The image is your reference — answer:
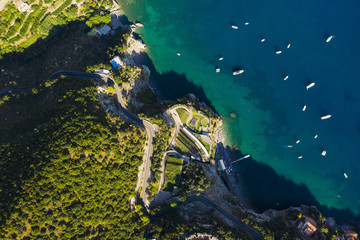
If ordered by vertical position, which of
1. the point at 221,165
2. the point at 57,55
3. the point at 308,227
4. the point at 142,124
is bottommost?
the point at 308,227

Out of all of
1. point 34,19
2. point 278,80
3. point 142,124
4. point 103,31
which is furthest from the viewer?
point 278,80

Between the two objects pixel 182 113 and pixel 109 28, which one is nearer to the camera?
pixel 182 113

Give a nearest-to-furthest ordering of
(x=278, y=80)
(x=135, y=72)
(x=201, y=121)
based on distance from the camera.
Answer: (x=201, y=121) < (x=135, y=72) < (x=278, y=80)

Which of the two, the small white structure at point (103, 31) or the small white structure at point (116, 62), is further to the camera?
the small white structure at point (103, 31)

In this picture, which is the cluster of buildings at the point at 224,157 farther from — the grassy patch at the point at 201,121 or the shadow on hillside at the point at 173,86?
the shadow on hillside at the point at 173,86

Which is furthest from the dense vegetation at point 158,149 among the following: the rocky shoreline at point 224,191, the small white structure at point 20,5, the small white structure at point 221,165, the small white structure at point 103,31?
the small white structure at point 20,5

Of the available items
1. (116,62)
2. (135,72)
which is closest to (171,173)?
(135,72)

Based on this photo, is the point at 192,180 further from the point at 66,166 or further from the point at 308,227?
the point at 308,227

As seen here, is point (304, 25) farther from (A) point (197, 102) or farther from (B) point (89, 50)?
(B) point (89, 50)
